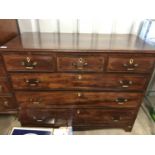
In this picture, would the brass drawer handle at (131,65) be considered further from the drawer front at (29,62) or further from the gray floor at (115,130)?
the gray floor at (115,130)

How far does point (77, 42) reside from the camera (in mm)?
1234

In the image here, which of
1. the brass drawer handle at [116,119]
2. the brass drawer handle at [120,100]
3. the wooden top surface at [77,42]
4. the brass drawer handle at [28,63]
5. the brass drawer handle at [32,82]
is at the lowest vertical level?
the brass drawer handle at [116,119]

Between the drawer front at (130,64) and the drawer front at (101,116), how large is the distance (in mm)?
474

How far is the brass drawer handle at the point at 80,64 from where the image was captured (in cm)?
113

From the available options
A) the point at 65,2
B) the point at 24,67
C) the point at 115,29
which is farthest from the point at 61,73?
the point at 65,2

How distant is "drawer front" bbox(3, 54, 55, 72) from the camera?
112 centimetres

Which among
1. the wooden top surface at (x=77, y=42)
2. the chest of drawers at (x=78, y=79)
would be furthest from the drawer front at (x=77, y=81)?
the wooden top surface at (x=77, y=42)

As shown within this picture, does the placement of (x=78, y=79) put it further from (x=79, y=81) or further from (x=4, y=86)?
(x=4, y=86)

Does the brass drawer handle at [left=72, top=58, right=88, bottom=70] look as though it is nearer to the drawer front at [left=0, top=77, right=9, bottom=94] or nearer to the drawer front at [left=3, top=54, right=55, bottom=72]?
the drawer front at [left=3, top=54, right=55, bottom=72]

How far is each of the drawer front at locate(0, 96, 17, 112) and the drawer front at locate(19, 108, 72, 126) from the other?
16 cm

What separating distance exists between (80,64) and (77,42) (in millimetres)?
217

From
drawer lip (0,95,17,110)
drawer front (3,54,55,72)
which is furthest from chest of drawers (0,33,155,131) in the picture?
drawer lip (0,95,17,110)

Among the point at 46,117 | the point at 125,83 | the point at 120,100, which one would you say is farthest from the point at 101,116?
the point at 46,117
